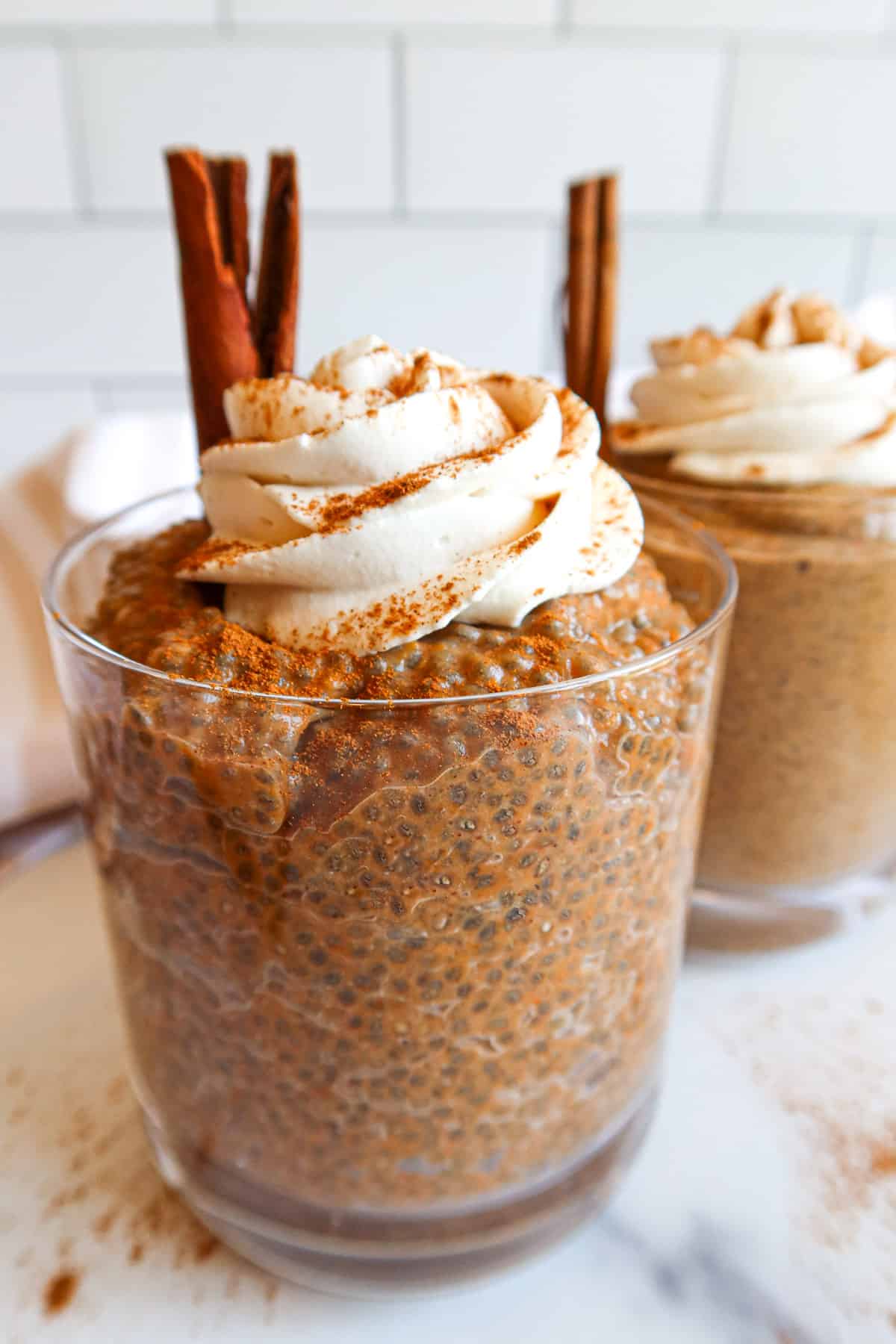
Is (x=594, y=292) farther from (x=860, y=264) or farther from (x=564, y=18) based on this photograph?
(x=860, y=264)

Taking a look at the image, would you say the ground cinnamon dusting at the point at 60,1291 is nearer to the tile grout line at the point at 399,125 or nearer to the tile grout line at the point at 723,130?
the tile grout line at the point at 399,125

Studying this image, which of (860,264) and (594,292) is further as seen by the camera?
(860,264)

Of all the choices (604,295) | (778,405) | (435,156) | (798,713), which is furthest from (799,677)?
(435,156)

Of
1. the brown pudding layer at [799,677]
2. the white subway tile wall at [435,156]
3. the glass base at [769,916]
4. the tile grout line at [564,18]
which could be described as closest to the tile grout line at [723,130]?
the white subway tile wall at [435,156]

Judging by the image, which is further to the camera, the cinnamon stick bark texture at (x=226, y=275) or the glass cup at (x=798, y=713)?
the glass cup at (x=798, y=713)

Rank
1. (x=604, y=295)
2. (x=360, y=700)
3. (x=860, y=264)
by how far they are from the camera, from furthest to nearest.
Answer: (x=860, y=264), (x=604, y=295), (x=360, y=700)

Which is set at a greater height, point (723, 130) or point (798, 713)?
point (723, 130)

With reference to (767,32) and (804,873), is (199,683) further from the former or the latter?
(767,32)
